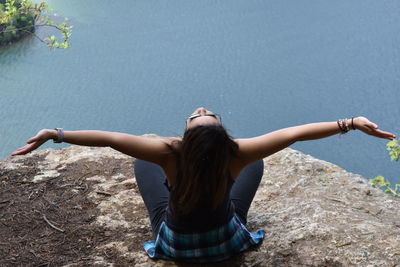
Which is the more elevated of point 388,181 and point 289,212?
point 289,212

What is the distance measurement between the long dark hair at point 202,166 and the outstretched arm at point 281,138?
7cm

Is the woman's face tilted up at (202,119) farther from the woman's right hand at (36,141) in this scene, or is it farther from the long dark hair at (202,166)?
the woman's right hand at (36,141)

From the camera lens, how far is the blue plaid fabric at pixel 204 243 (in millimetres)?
2240

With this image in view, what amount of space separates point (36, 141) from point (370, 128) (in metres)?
1.42

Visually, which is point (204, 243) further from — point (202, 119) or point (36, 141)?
point (36, 141)

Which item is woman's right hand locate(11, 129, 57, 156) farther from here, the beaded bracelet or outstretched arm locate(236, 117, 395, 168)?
the beaded bracelet

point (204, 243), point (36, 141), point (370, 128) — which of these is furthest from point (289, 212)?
point (36, 141)

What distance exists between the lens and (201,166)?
1.99 metres

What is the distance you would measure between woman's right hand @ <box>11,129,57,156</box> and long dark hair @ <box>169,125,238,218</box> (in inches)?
20.9

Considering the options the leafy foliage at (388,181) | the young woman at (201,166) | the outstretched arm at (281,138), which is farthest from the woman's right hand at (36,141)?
Result: the leafy foliage at (388,181)

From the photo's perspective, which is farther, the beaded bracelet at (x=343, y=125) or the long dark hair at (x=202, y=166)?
the beaded bracelet at (x=343, y=125)

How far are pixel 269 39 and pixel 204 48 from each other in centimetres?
84

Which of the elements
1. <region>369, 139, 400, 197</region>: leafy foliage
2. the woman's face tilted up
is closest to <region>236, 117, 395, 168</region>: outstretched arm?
the woman's face tilted up

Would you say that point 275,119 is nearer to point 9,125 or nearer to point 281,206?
point 281,206
